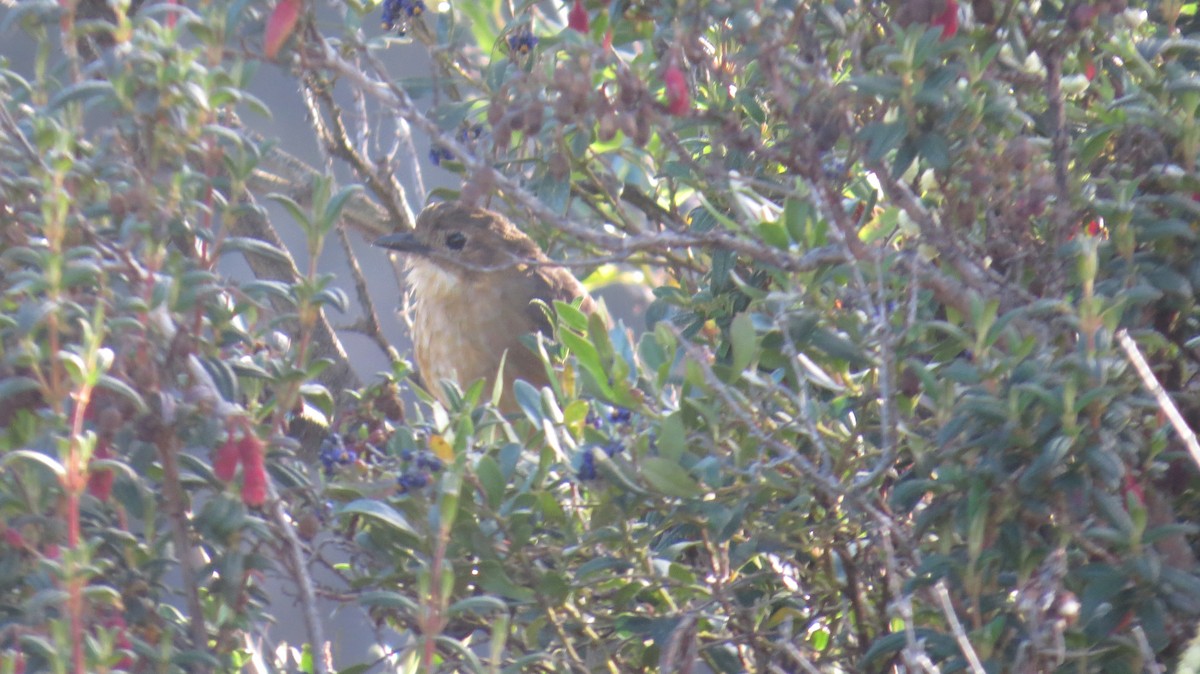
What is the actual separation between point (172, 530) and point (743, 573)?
1080 mm

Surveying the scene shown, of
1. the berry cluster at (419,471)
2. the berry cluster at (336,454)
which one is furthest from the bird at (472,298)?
the berry cluster at (419,471)

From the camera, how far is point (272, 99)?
8273mm

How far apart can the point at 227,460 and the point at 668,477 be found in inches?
25.0

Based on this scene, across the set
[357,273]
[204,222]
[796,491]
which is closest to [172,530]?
[204,222]

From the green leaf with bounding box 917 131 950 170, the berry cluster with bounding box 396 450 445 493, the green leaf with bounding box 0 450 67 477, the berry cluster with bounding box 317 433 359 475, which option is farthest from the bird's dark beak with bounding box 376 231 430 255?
the green leaf with bounding box 0 450 67 477

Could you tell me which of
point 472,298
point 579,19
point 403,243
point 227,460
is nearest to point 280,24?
point 579,19

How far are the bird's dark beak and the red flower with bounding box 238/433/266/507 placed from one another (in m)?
3.03

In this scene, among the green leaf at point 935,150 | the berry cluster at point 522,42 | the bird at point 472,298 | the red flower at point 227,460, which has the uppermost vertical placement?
the bird at point 472,298

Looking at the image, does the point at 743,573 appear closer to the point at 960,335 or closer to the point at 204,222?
the point at 960,335

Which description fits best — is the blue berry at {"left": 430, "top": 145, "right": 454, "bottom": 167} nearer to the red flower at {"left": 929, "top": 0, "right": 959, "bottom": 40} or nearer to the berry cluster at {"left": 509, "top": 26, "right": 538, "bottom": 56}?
the berry cluster at {"left": 509, "top": 26, "right": 538, "bottom": 56}

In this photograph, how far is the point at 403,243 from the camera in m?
A: 5.04

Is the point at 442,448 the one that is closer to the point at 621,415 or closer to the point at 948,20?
the point at 621,415

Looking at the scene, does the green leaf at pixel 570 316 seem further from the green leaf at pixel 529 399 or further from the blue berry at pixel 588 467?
the blue berry at pixel 588 467

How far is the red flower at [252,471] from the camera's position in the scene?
191cm
